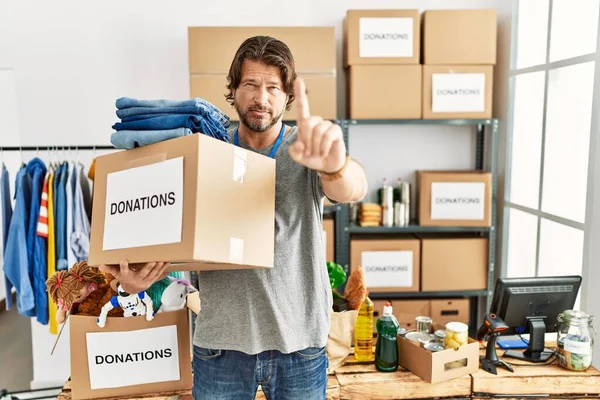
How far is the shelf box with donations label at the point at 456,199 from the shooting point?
2.90 meters

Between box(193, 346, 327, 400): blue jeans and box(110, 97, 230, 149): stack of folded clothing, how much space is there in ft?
1.74

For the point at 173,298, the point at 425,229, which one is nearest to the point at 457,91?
the point at 425,229

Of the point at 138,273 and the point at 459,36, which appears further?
the point at 459,36

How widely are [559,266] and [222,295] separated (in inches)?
76.1

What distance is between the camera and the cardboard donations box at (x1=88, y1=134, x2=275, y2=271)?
41.3 inches

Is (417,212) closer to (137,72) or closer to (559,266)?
(559,266)

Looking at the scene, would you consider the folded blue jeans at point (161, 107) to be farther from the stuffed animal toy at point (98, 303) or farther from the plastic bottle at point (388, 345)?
the plastic bottle at point (388, 345)

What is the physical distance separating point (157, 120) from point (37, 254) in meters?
1.82

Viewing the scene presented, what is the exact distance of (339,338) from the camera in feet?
5.79

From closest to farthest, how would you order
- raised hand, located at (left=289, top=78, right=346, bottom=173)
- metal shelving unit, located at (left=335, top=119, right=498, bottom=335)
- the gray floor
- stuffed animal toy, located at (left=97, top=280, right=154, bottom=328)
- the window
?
1. raised hand, located at (left=289, top=78, right=346, bottom=173)
2. stuffed animal toy, located at (left=97, top=280, right=154, bottom=328)
3. the window
4. metal shelving unit, located at (left=335, top=119, right=498, bottom=335)
5. the gray floor

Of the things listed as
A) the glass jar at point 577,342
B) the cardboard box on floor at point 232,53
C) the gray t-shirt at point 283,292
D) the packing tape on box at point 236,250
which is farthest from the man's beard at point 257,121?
the cardboard box on floor at point 232,53

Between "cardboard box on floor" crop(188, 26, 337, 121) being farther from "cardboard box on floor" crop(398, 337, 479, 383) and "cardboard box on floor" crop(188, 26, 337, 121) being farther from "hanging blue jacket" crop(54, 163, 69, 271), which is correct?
"cardboard box on floor" crop(398, 337, 479, 383)

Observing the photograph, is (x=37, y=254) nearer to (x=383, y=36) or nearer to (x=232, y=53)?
(x=232, y=53)

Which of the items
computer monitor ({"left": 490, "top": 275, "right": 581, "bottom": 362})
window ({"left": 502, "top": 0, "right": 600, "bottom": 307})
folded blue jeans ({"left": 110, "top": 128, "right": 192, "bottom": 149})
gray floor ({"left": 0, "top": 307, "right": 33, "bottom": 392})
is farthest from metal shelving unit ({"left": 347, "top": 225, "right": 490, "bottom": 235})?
gray floor ({"left": 0, "top": 307, "right": 33, "bottom": 392})
